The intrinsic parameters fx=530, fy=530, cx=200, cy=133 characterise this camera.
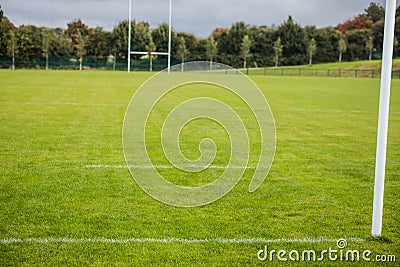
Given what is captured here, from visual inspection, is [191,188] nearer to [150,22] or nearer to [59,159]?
A: [59,159]

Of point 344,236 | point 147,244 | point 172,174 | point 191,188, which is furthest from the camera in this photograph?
point 172,174

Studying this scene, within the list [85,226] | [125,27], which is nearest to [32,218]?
[85,226]

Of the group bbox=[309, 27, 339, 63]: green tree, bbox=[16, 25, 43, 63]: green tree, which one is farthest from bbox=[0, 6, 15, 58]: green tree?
bbox=[309, 27, 339, 63]: green tree

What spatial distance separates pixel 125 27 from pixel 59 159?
165ft

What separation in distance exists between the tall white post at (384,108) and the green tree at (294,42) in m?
68.2

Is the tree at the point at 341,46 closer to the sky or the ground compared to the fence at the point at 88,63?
closer to the sky

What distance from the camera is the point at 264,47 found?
70688 mm

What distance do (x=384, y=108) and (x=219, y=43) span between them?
6480 centimetres

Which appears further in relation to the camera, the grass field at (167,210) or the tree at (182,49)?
the tree at (182,49)

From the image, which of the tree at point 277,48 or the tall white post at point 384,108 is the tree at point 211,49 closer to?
the tree at point 277,48

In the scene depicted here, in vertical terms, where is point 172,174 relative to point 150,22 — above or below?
below

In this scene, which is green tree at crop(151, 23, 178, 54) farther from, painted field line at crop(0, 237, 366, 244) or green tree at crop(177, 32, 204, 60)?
painted field line at crop(0, 237, 366, 244)

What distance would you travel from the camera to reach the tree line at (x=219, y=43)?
184 ft

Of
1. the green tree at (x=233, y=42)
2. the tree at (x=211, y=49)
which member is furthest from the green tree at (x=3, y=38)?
the green tree at (x=233, y=42)
